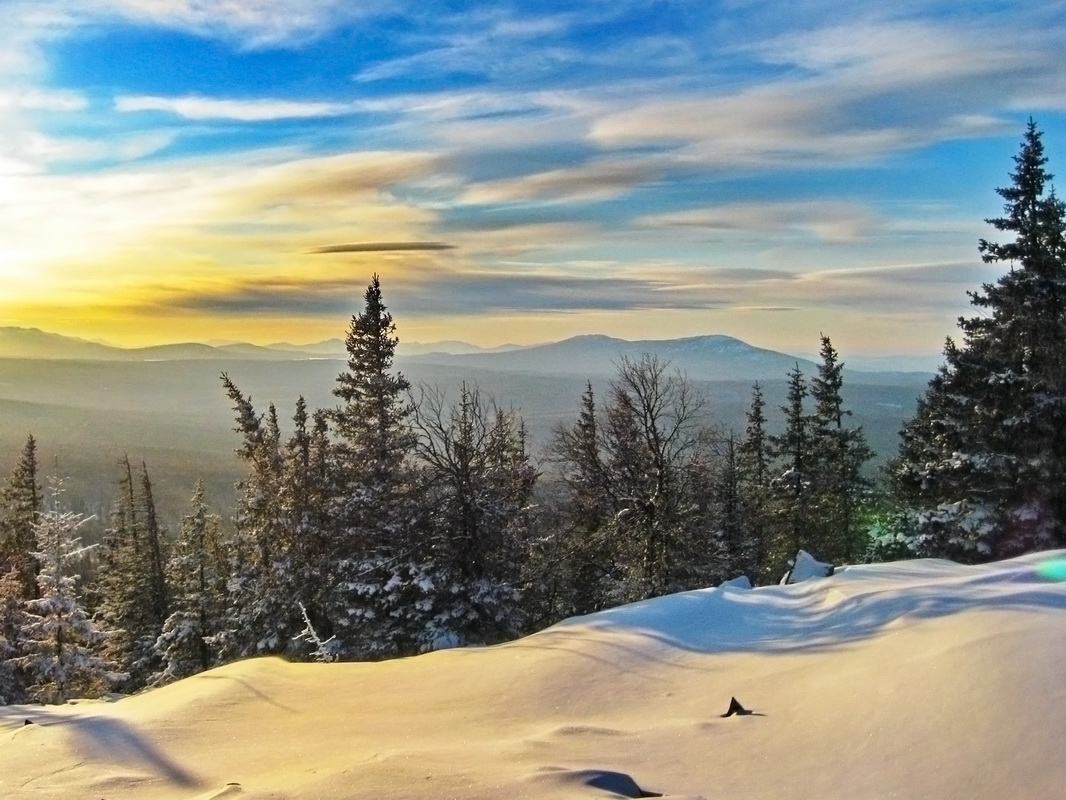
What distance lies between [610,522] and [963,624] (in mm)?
17507

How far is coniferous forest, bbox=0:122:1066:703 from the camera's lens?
20.8 m

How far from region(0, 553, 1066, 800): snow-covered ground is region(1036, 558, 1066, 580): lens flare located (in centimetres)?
9

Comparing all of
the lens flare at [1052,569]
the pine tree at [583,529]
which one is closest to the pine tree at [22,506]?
the pine tree at [583,529]

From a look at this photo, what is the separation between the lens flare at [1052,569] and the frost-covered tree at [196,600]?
26.4 m

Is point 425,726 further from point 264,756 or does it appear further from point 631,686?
point 631,686

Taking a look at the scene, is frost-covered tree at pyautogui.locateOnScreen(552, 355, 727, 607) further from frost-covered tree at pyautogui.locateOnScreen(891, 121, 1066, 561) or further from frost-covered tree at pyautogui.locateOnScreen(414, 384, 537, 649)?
frost-covered tree at pyautogui.locateOnScreen(891, 121, 1066, 561)

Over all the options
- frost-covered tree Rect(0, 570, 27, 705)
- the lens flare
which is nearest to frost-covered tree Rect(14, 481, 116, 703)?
frost-covered tree Rect(0, 570, 27, 705)

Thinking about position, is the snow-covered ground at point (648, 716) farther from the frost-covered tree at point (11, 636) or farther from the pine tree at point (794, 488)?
the pine tree at point (794, 488)

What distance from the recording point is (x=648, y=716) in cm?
763

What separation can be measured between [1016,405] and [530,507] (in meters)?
14.3

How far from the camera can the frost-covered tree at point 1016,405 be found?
20.3 m

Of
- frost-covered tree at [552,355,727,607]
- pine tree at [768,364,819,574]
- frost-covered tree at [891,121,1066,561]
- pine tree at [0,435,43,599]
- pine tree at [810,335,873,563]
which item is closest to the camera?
frost-covered tree at [891,121,1066,561]

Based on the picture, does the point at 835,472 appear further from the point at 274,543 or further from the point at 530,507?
the point at 274,543

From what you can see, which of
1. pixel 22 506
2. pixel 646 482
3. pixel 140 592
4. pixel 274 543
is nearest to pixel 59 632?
pixel 274 543
